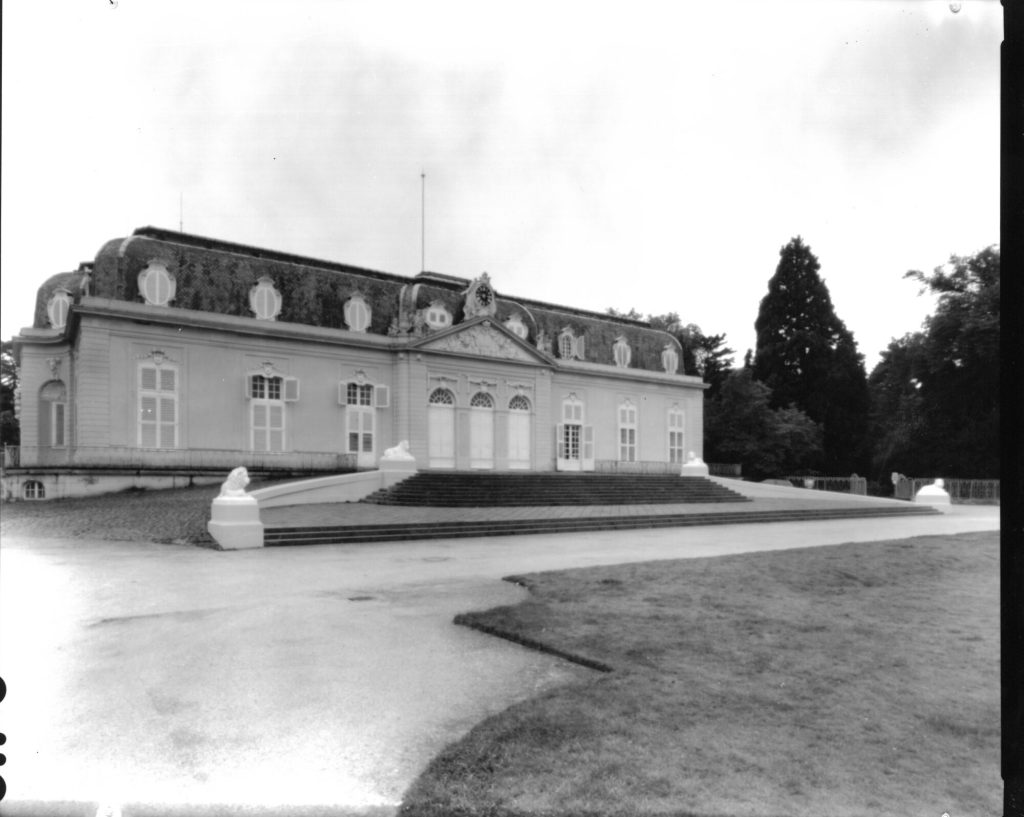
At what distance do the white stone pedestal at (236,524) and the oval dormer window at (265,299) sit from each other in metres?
13.7

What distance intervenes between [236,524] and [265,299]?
575 inches

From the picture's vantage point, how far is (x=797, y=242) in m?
4.27

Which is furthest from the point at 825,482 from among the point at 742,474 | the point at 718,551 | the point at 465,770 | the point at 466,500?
the point at 465,770

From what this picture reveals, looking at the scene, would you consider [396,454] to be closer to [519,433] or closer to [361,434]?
[361,434]

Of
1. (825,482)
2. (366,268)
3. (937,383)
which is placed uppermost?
(366,268)

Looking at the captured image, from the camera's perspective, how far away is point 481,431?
1107 inches

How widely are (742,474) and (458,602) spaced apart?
25.7 metres

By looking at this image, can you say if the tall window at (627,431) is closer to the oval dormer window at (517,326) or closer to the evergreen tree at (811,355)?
the oval dormer window at (517,326)

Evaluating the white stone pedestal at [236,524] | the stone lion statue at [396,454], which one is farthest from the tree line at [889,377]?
the stone lion statue at [396,454]

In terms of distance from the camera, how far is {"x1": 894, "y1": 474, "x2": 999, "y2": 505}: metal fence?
19.6 m

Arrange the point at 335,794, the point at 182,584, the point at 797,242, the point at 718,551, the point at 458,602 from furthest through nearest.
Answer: the point at 718,551 < the point at 182,584 < the point at 458,602 < the point at 797,242 < the point at 335,794

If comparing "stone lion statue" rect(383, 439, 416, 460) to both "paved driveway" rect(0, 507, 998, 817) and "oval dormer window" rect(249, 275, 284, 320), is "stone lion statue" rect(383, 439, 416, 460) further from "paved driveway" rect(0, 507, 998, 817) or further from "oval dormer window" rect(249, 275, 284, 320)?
"paved driveway" rect(0, 507, 998, 817)

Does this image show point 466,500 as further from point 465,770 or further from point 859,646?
point 465,770

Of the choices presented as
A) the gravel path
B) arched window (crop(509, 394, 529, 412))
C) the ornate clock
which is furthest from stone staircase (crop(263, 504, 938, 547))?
the ornate clock
